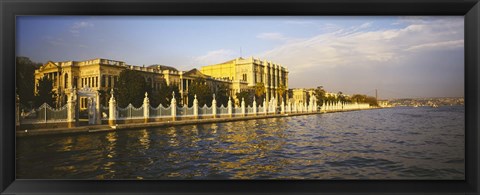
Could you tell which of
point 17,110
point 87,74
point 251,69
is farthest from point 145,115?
point 17,110

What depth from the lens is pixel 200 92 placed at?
717 cm

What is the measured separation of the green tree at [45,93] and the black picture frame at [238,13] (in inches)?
27.3

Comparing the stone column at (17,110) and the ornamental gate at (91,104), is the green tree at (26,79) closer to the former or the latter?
the stone column at (17,110)

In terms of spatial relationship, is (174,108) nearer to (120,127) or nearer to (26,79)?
(120,127)

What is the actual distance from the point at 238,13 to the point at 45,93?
9.34 ft

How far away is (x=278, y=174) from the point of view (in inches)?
156

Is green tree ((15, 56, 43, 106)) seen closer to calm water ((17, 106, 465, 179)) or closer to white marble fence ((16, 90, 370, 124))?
white marble fence ((16, 90, 370, 124))

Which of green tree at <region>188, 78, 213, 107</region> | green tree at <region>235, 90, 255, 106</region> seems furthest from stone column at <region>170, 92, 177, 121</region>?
green tree at <region>235, 90, 255, 106</region>

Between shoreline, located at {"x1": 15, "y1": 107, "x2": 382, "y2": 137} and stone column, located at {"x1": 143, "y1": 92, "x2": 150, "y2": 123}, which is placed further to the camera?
stone column, located at {"x1": 143, "y1": 92, "x2": 150, "y2": 123}

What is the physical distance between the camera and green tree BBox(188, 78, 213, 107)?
6.31m

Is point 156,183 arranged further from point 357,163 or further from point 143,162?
point 357,163

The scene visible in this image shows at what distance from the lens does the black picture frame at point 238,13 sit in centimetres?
326

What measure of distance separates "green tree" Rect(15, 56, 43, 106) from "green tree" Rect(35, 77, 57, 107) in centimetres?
12
